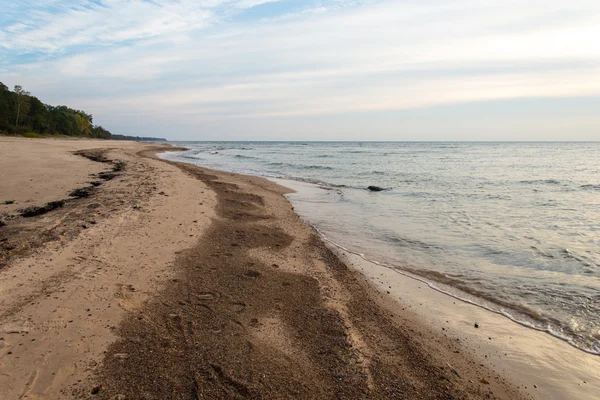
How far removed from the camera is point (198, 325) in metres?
3.95

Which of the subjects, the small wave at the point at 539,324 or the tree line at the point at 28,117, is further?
the tree line at the point at 28,117

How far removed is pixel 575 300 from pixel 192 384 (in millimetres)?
5987

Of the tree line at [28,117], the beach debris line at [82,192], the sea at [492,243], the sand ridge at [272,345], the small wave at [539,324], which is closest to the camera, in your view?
the sand ridge at [272,345]

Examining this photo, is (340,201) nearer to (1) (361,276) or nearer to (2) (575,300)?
(1) (361,276)

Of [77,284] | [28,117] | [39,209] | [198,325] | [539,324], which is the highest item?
[28,117]

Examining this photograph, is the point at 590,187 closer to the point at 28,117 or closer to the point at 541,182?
the point at 541,182

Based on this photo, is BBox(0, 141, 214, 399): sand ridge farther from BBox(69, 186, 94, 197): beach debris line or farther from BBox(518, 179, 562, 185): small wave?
BBox(518, 179, 562, 185): small wave

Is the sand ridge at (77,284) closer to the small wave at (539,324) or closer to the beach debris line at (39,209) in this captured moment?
the beach debris line at (39,209)

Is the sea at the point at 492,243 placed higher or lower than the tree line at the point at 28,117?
lower

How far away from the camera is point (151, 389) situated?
2.89 meters

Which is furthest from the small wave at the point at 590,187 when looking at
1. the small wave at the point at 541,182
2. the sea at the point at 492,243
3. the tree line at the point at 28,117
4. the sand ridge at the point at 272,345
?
the tree line at the point at 28,117

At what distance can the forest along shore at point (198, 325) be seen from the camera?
3.06 meters

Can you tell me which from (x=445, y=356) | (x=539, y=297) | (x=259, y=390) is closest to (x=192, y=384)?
(x=259, y=390)

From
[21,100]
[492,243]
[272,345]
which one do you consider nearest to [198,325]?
[272,345]
